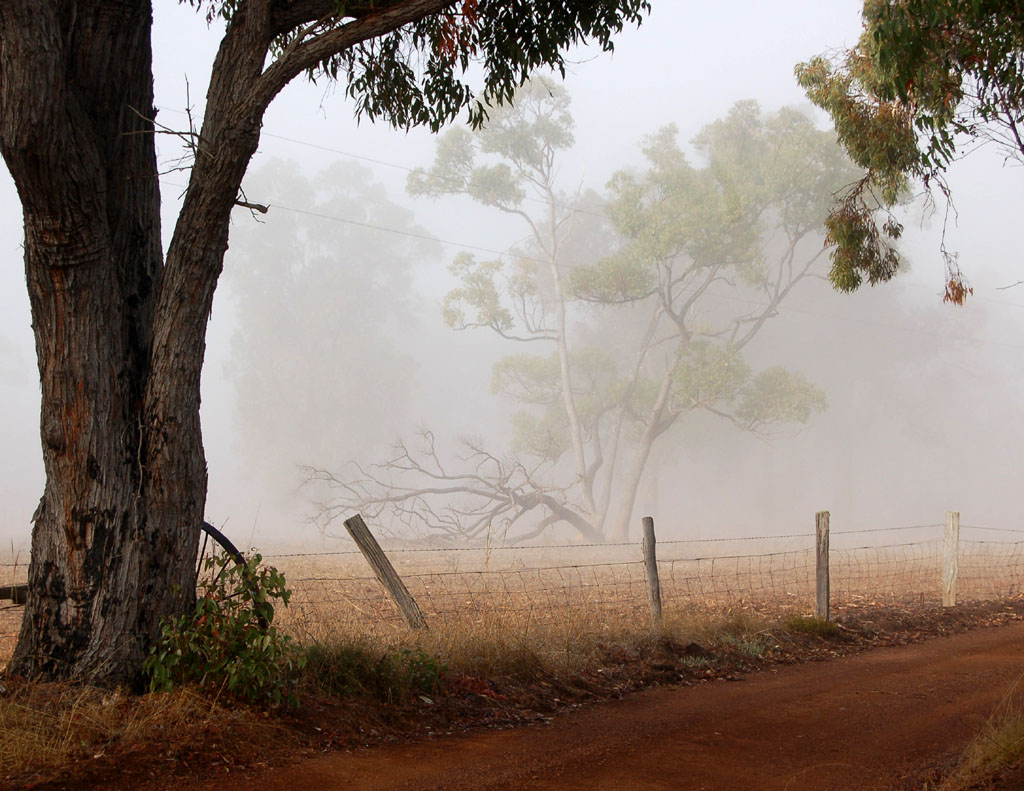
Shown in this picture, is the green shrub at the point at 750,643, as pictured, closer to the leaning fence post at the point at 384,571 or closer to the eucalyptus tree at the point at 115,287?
the leaning fence post at the point at 384,571

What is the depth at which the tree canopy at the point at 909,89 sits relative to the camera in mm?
8227

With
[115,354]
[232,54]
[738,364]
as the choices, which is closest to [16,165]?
[115,354]

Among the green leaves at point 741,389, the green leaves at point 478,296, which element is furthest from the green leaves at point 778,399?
the green leaves at point 478,296

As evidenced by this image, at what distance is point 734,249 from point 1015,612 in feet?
77.4

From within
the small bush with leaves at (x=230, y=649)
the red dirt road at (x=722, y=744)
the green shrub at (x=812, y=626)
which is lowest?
the red dirt road at (x=722, y=744)

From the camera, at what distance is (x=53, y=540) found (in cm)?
562

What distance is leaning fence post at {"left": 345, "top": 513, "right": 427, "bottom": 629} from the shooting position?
304 inches

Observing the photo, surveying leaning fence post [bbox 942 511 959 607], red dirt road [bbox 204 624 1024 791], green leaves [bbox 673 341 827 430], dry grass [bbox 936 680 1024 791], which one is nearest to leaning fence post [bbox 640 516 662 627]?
red dirt road [bbox 204 624 1024 791]

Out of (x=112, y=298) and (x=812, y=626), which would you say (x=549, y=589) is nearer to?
(x=812, y=626)

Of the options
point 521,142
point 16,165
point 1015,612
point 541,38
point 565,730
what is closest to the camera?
point 16,165

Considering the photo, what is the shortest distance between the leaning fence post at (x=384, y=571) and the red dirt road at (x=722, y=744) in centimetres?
172

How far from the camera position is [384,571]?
7754mm

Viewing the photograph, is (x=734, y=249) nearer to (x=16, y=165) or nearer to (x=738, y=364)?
(x=738, y=364)

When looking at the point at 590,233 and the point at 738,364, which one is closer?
the point at 738,364
